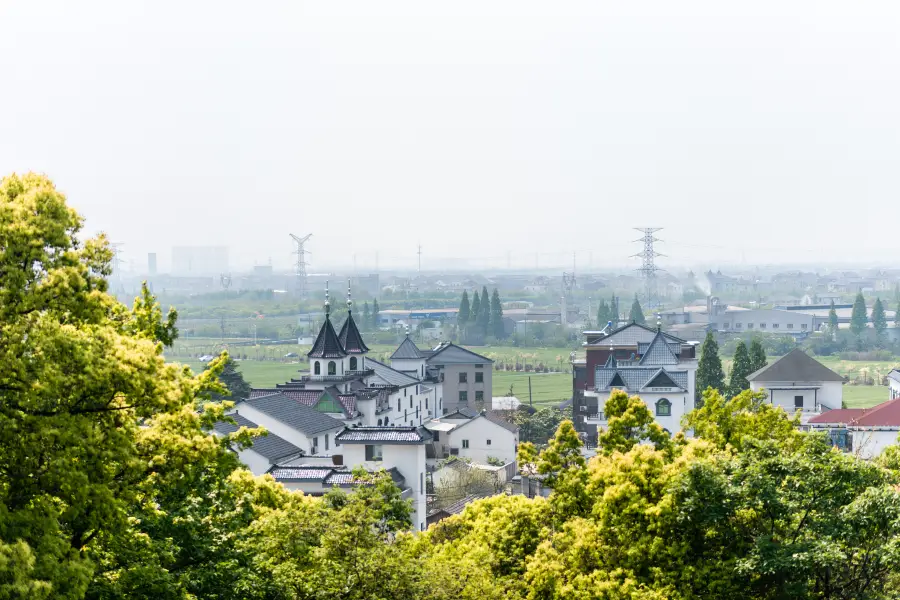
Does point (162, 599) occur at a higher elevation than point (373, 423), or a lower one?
higher

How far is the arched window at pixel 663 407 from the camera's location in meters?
38.7

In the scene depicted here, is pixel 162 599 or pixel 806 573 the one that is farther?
pixel 806 573

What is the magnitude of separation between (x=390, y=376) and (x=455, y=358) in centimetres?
1363

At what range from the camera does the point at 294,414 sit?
3534 centimetres

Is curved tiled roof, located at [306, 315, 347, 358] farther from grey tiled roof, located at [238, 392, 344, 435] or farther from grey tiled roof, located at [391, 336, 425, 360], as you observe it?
grey tiled roof, located at [391, 336, 425, 360]

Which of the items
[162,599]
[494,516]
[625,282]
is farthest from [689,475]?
[625,282]

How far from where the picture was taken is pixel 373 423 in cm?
4266

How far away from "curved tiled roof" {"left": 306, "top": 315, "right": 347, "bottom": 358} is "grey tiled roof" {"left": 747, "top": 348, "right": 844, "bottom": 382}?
15.2m

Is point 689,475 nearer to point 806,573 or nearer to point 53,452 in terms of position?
point 806,573

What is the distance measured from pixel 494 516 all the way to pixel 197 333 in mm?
93700

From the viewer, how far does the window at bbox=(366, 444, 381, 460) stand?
2742cm

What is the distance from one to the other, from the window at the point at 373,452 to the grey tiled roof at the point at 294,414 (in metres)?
6.96

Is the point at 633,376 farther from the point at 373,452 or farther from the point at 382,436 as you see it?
the point at 382,436

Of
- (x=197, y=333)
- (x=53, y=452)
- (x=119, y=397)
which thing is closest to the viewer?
(x=53, y=452)
